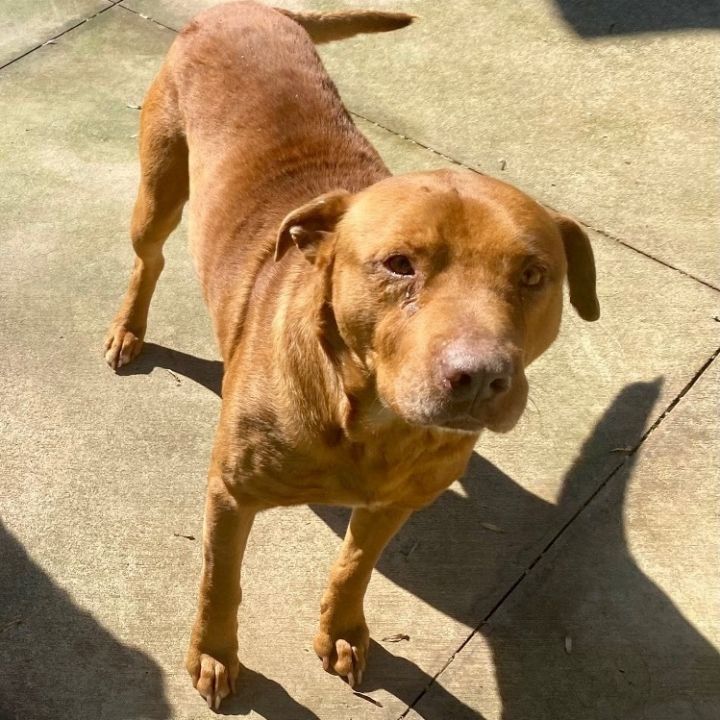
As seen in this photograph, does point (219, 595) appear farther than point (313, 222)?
Yes

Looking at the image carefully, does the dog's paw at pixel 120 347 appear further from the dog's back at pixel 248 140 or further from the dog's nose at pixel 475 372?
the dog's nose at pixel 475 372

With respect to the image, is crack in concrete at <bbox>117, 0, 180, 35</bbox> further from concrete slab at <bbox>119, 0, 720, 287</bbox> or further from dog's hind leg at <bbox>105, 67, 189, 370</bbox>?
dog's hind leg at <bbox>105, 67, 189, 370</bbox>

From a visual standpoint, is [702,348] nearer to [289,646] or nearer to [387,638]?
[387,638]

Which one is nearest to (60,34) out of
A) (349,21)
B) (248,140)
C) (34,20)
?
(34,20)

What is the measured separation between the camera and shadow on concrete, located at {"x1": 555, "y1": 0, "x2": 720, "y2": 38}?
6.36 meters

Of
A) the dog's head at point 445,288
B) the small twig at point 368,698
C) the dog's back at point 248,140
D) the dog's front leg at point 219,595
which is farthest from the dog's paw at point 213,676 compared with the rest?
the dog's head at point 445,288

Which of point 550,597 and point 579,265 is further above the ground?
point 579,265

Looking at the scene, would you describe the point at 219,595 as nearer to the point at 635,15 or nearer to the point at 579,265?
the point at 579,265

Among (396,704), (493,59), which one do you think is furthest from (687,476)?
(493,59)

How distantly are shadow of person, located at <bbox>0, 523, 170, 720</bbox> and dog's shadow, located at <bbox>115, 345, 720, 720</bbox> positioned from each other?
334mm

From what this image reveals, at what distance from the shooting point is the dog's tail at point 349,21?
4.36 m

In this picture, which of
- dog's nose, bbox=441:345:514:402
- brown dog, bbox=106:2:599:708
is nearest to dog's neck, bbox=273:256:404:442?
brown dog, bbox=106:2:599:708

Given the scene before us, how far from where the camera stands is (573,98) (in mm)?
5844

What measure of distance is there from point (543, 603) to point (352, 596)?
29.6 inches
